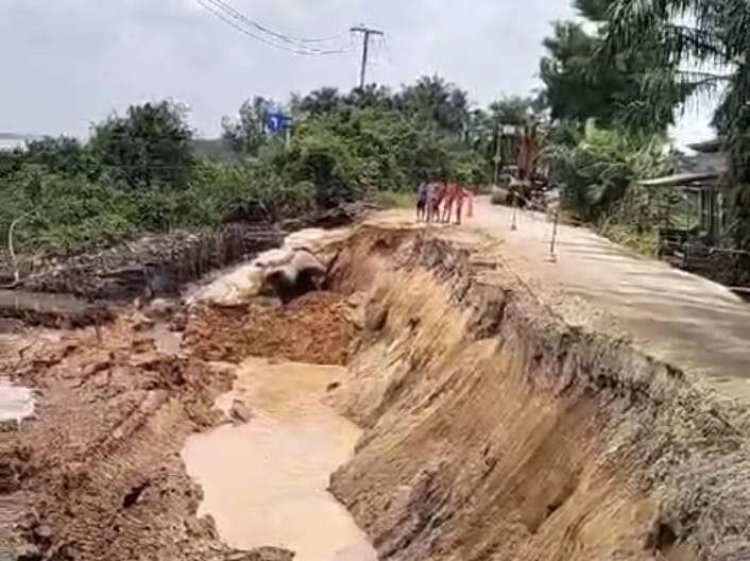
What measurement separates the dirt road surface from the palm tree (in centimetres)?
239

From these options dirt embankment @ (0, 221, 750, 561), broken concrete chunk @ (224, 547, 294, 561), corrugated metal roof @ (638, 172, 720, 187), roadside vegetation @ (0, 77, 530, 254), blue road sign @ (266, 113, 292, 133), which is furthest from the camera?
blue road sign @ (266, 113, 292, 133)

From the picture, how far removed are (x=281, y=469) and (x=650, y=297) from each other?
Result: 5.99 meters

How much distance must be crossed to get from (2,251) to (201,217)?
7824mm

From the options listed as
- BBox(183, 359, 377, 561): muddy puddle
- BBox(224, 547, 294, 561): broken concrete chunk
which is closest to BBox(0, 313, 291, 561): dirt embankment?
BBox(224, 547, 294, 561): broken concrete chunk

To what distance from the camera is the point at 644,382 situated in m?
10.0

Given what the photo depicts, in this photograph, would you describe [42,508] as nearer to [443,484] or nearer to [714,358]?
[443,484]

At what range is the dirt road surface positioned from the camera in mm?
10930

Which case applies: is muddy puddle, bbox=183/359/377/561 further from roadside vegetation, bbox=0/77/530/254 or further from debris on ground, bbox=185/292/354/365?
roadside vegetation, bbox=0/77/530/254

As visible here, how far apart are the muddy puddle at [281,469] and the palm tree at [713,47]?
863cm

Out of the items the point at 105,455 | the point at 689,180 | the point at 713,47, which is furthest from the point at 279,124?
the point at 105,455

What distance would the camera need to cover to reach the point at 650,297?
16.5 m

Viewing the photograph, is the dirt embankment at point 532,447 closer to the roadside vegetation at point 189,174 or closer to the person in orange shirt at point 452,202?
the person in orange shirt at point 452,202

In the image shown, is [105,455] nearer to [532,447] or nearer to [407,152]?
[532,447]

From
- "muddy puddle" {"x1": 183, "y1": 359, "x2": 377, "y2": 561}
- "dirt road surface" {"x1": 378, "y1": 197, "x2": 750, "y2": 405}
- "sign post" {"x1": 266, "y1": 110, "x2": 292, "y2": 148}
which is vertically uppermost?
"sign post" {"x1": 266, "y1": 110, "x2": 292, "y2": 148}
